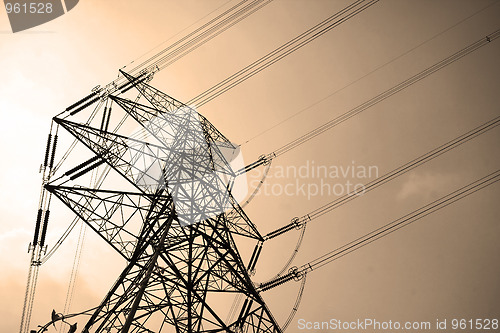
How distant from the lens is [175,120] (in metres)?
15.9

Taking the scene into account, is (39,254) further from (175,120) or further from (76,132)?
(175,120)

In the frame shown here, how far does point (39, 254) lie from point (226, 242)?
650 centimetres

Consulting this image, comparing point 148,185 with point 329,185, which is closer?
point 148,185

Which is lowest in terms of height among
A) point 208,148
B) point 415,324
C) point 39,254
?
point 39,254

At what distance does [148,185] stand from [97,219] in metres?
2.22

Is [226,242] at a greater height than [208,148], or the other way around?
[208,148]

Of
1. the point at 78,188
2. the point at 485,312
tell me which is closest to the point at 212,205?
the point at 78,188

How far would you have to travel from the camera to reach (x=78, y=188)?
13.1 m

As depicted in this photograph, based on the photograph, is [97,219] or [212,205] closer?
[97,219]

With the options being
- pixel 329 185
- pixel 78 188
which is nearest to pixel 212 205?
pixel 78 188

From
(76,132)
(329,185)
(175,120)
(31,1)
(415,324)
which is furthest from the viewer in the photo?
(329,185)

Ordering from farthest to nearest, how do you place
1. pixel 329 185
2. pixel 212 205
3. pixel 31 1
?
pixel 329 185
pixel 31 1
pixel 212 205

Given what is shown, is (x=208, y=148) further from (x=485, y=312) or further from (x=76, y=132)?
(x=485, y=312)

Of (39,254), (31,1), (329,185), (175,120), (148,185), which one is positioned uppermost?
(329,185)
